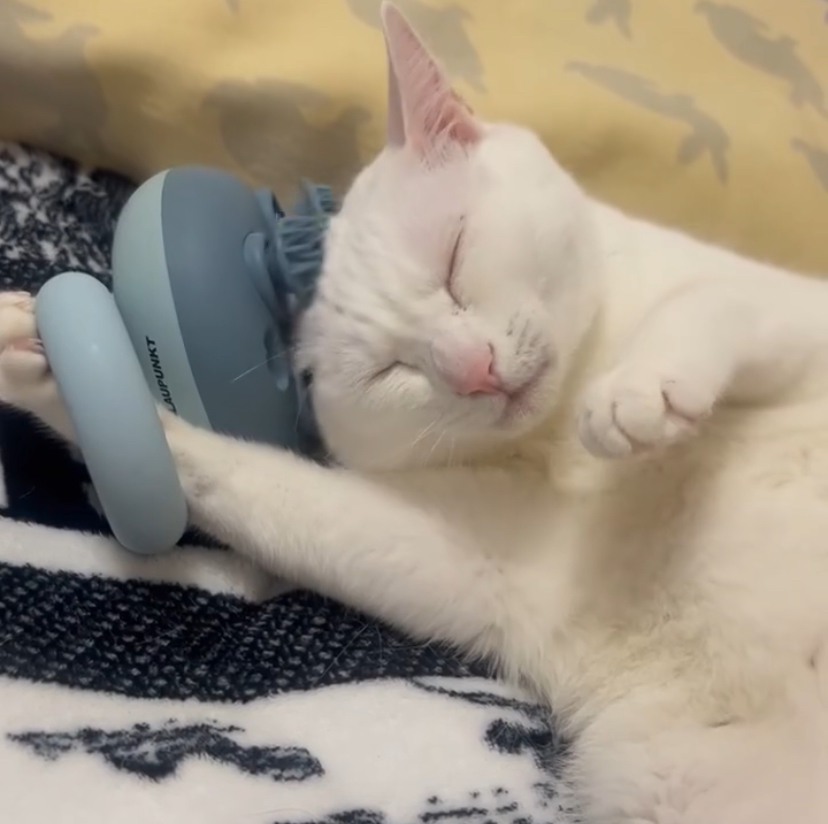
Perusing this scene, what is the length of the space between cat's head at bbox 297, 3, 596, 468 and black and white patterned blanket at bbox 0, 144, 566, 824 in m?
0.20

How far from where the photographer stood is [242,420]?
1060 mm

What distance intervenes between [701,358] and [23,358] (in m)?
0.58

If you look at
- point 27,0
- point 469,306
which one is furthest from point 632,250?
point 27,0

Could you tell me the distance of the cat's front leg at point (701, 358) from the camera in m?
0.80

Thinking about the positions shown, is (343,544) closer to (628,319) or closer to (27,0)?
(628,319)

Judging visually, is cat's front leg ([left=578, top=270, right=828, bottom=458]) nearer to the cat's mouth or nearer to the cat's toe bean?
the cat's mouth

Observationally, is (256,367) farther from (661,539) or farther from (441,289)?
(661,539)

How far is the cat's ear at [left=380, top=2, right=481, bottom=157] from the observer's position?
100 centimetres

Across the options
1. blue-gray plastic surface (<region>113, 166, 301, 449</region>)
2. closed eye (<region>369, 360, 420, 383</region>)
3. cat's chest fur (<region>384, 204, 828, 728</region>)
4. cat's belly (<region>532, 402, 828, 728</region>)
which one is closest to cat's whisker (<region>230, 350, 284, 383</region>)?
blue-gray plastic surface (<region>113, 166, 301, 449</region>)

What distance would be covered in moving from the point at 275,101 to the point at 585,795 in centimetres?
87

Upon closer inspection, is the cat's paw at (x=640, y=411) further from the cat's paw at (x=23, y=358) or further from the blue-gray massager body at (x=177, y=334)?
the cat's paw at (x=23, y=358)

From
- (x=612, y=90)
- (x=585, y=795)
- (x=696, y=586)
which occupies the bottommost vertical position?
(x=585, y=795)

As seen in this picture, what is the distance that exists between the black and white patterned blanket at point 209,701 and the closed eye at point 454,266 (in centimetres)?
32

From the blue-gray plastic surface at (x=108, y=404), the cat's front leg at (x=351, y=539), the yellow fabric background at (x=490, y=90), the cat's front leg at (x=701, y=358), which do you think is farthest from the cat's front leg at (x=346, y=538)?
the yellow fabric background at (x=490, y=90)
